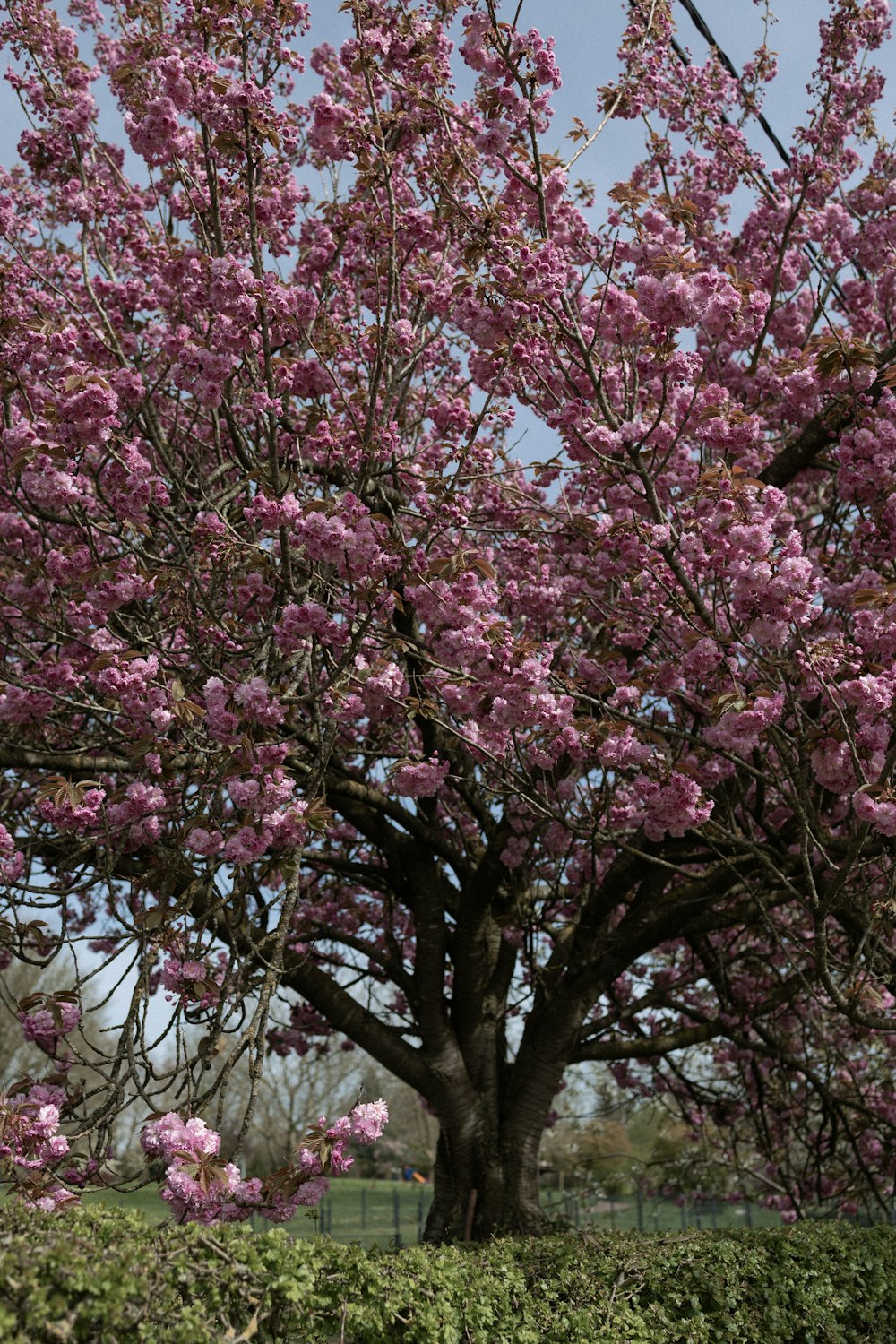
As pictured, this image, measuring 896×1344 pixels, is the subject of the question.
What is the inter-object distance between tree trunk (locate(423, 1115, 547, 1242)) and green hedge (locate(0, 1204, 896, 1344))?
1.37 m

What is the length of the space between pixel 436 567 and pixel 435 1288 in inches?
102

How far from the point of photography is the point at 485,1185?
635 centimetres

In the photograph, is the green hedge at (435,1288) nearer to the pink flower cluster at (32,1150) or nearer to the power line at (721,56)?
the pink flower cluster at (32,1150)

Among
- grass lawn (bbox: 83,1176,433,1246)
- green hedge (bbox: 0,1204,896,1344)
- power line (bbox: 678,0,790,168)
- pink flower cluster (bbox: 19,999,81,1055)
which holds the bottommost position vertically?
grass lawn (bbox: 83,1176,433,1246)

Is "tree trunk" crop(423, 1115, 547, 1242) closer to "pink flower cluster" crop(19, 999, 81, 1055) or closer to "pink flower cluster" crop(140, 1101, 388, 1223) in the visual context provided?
"pink flower cluster" crop(19, 999, 81, 1055)

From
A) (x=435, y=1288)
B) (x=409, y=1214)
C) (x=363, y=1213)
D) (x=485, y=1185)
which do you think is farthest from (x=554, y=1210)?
(x=435, y=1288)

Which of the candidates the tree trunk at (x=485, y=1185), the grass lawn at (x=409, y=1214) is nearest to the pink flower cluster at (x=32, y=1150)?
the tree trunk at (x=485, y=1185)

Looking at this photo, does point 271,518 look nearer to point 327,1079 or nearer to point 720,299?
point 720,299

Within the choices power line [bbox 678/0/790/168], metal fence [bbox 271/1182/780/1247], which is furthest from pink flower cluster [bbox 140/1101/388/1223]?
metal fence [bbox 271/1182/780/1247]

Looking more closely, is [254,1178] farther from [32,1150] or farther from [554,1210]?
[554,1210]

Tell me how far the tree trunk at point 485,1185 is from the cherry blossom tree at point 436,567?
0.03 m

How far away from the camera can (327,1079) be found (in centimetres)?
2992

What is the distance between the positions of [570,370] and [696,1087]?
20.4 feet

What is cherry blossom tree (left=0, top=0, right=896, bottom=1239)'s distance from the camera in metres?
4.25
